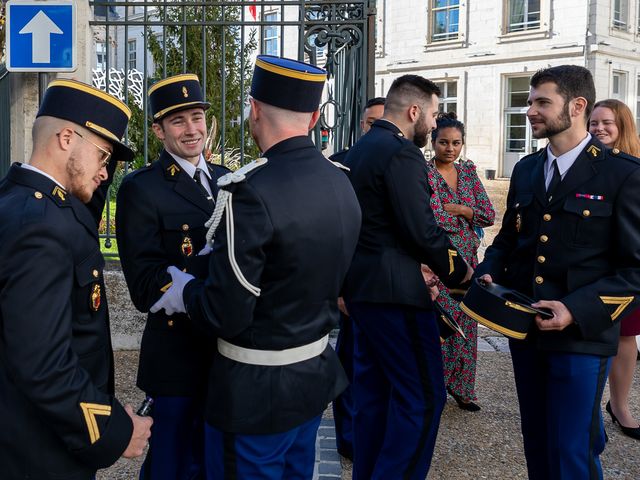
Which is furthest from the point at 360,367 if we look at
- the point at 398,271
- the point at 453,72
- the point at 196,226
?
the point at 453,72

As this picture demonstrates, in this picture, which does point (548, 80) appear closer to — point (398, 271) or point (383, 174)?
point (383, 174)

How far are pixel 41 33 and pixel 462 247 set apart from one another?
326 centimetres

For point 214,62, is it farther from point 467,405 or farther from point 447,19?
point 447,19

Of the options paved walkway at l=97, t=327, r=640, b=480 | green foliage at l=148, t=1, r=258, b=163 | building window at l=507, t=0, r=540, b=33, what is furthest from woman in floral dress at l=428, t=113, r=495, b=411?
building window at l=507, t=0, r=540, b=33

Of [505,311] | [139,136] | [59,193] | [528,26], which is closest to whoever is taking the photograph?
[59,193]

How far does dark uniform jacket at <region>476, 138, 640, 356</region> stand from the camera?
2.81 m

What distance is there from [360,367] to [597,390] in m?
1.23

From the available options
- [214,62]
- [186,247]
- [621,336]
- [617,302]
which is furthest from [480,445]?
[214,62]

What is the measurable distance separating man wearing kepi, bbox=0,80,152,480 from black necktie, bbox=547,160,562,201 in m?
1.72

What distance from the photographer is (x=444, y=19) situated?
26.3 meters

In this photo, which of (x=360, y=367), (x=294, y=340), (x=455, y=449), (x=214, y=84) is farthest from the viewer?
(x=214, y=84)

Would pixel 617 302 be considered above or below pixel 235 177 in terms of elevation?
below

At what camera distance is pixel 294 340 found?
7.75ft

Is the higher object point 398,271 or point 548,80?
point 548,80
